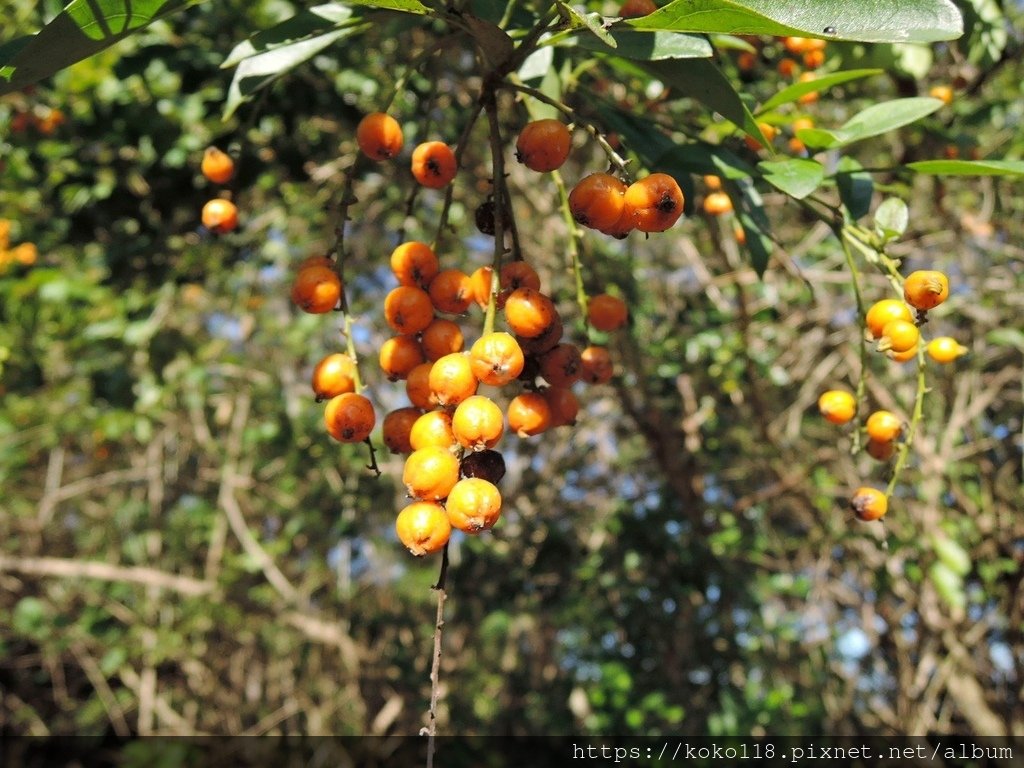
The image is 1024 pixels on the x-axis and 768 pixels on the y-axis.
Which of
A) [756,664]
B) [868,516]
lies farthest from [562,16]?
[756,664]

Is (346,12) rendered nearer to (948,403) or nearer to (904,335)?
(904,335)

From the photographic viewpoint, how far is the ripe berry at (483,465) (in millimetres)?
1015

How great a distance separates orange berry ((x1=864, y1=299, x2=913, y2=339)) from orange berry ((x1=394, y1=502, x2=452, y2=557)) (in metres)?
0.76

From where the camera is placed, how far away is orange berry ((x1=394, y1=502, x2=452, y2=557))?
3.20 ft

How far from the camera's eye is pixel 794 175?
1128mm

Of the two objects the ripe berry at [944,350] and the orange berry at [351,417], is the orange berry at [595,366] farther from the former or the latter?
the ripe berry at [944,350]

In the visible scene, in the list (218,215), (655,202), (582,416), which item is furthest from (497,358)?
(582,416)

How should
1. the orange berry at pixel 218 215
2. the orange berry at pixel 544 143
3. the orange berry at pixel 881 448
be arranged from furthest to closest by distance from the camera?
the orange berry at pixel 218 215, the orange berry at pixel 881 448, the orange berry at pixel 544 143

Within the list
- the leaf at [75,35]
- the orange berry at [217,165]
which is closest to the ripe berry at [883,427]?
the leaf at [75,35]

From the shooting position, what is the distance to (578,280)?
1.20 metres

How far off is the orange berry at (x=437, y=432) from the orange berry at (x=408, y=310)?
16cm

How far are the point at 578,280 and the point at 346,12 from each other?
58cm

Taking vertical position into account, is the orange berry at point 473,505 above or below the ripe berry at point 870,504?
above

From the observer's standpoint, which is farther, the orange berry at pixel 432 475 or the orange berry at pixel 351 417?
the orange berry at pixel 351 417
